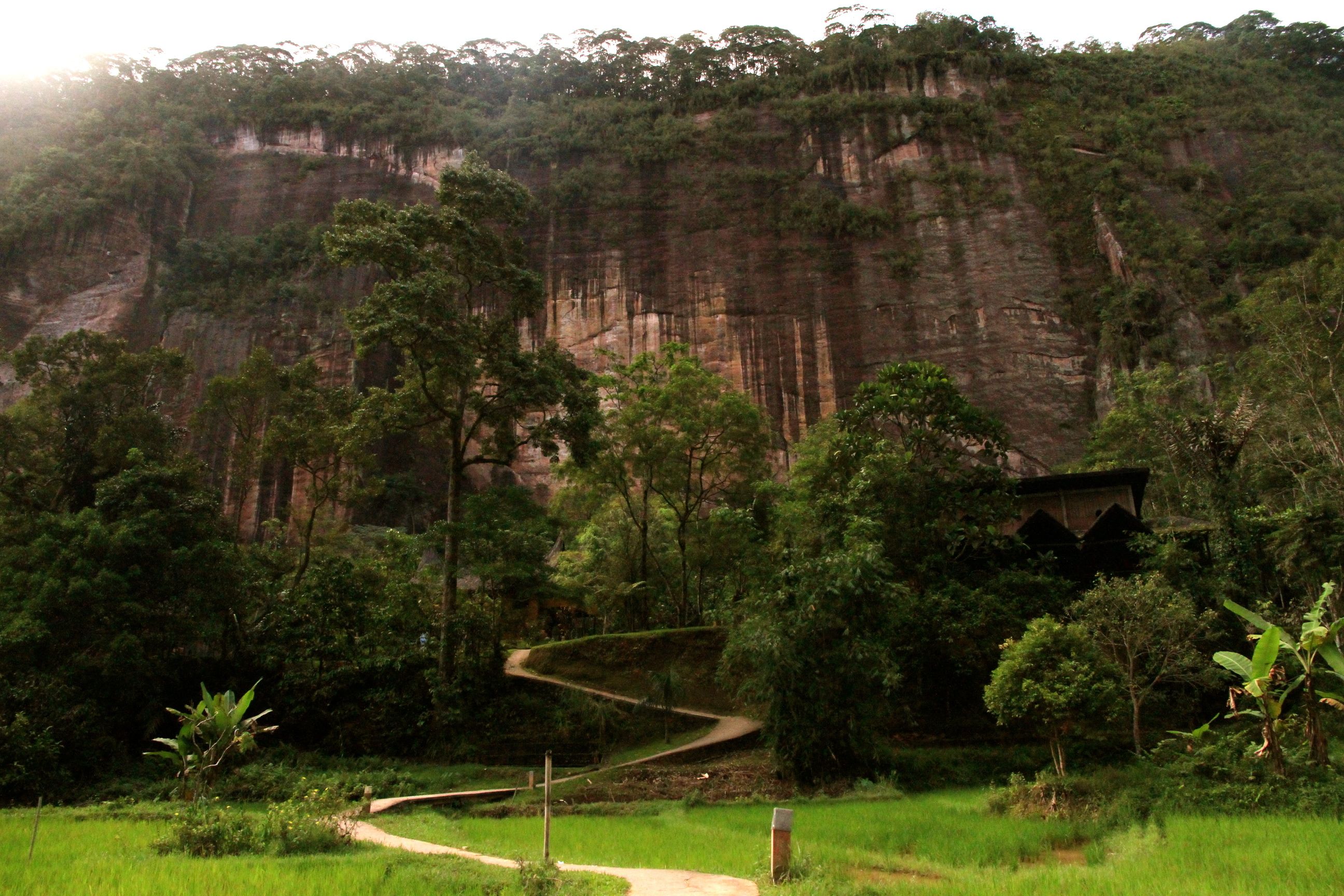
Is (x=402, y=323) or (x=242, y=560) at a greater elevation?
(x=402, y=323)

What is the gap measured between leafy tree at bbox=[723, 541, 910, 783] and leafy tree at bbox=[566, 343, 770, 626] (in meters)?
8.10

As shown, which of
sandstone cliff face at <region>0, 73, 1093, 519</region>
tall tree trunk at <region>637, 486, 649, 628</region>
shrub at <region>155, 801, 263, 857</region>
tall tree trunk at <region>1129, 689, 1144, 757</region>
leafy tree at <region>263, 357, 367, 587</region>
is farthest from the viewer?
sandstone cliff face at <region>0, 73, 1093, 519</region>

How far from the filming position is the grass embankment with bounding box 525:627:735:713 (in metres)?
20.5

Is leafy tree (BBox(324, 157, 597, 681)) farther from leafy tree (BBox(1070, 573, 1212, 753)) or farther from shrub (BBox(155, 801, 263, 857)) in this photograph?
leafy tree (BBox(1070, 573, 1212, 753))

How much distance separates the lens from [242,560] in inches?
793

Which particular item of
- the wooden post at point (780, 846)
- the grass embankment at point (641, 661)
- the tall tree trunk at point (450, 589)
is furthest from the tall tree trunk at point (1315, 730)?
the tall tree trunk at point (450, 589)

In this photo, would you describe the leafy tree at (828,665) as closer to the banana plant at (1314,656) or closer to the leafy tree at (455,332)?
the banana plant at (1314,656)

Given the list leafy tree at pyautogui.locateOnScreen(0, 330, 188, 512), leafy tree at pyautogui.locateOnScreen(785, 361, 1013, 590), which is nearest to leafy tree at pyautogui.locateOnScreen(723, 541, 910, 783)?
leafy tree at pyautogui.locateOnScreen(785, 361, 1013, 590)

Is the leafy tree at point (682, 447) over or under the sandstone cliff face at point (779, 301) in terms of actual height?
under

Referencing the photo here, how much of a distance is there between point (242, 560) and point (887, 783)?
13401 millimetres

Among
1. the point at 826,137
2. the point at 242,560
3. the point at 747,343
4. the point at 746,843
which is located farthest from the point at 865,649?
the point at 826,137

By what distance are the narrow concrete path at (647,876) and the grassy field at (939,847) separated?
0.27 meters

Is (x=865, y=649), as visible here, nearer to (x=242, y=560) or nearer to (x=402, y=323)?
(x=402, y=323)

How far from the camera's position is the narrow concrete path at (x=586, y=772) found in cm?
1355
